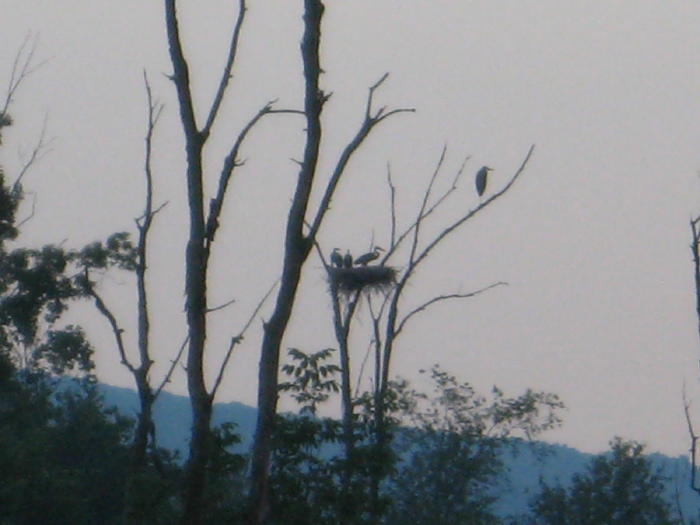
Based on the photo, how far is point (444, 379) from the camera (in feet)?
166

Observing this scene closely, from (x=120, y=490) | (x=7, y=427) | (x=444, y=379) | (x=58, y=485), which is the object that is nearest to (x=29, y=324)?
(x=7, y=427)

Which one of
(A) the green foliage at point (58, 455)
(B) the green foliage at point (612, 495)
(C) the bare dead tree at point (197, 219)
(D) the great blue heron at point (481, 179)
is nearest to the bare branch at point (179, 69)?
(C) the bare dead tree at point (197, 219)

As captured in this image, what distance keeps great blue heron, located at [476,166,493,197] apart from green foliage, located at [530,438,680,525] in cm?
3357

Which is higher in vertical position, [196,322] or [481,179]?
[481,179]

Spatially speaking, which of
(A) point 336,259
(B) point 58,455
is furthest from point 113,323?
(B) point 58,455

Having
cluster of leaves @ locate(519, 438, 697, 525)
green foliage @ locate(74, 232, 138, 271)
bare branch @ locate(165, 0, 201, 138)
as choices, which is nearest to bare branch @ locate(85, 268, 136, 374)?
green foliage @ locate(74, 232, 138, 271)

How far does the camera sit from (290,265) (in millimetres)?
13820

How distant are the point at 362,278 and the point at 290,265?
13542 mm

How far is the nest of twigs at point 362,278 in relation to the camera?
27.0 m

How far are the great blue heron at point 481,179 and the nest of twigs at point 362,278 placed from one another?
8.82 ft

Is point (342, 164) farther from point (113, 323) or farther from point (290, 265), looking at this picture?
point (113, 323)

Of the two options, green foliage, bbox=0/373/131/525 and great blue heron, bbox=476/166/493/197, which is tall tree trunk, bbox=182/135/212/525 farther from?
green foliage, bbox=0/373/131/525

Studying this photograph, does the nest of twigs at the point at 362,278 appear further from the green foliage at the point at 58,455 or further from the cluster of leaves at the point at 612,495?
the cluster of leaves at the point at 612,495

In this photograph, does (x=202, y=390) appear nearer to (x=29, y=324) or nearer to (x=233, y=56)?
(x=233, y=56)
